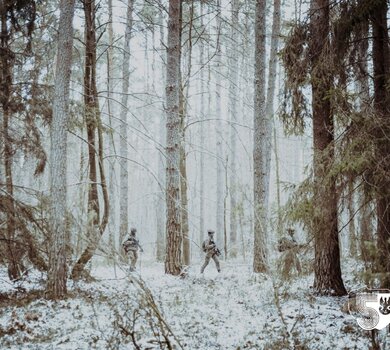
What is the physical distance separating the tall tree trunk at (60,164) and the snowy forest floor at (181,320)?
569 mm

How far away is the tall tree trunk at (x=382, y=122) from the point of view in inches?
228

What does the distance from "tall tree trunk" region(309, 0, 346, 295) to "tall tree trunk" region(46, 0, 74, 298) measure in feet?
16.2

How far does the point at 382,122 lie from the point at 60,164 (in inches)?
239

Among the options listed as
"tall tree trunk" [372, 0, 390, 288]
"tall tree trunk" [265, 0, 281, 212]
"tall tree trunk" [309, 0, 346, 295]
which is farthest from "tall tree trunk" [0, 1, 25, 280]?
"tall tree trunk" [265, 0, 281, 212]

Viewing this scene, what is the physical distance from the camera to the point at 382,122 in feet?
20.2

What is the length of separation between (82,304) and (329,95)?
238 inches

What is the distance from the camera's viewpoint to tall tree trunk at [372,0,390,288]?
19.0ft

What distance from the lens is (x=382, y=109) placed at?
6758 millimetres

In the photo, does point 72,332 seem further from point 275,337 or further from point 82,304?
point 275,337

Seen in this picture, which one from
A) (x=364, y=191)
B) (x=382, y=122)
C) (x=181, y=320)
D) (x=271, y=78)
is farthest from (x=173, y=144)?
(x=382, y=122)

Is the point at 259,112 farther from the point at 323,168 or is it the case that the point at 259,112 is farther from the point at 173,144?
the point at 323,168

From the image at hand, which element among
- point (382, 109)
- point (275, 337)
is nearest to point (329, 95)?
point (382, 109)

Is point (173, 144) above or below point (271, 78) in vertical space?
below

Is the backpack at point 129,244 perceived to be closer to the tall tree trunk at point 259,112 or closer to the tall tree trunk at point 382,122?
the tall tree trunk at point 259,112
